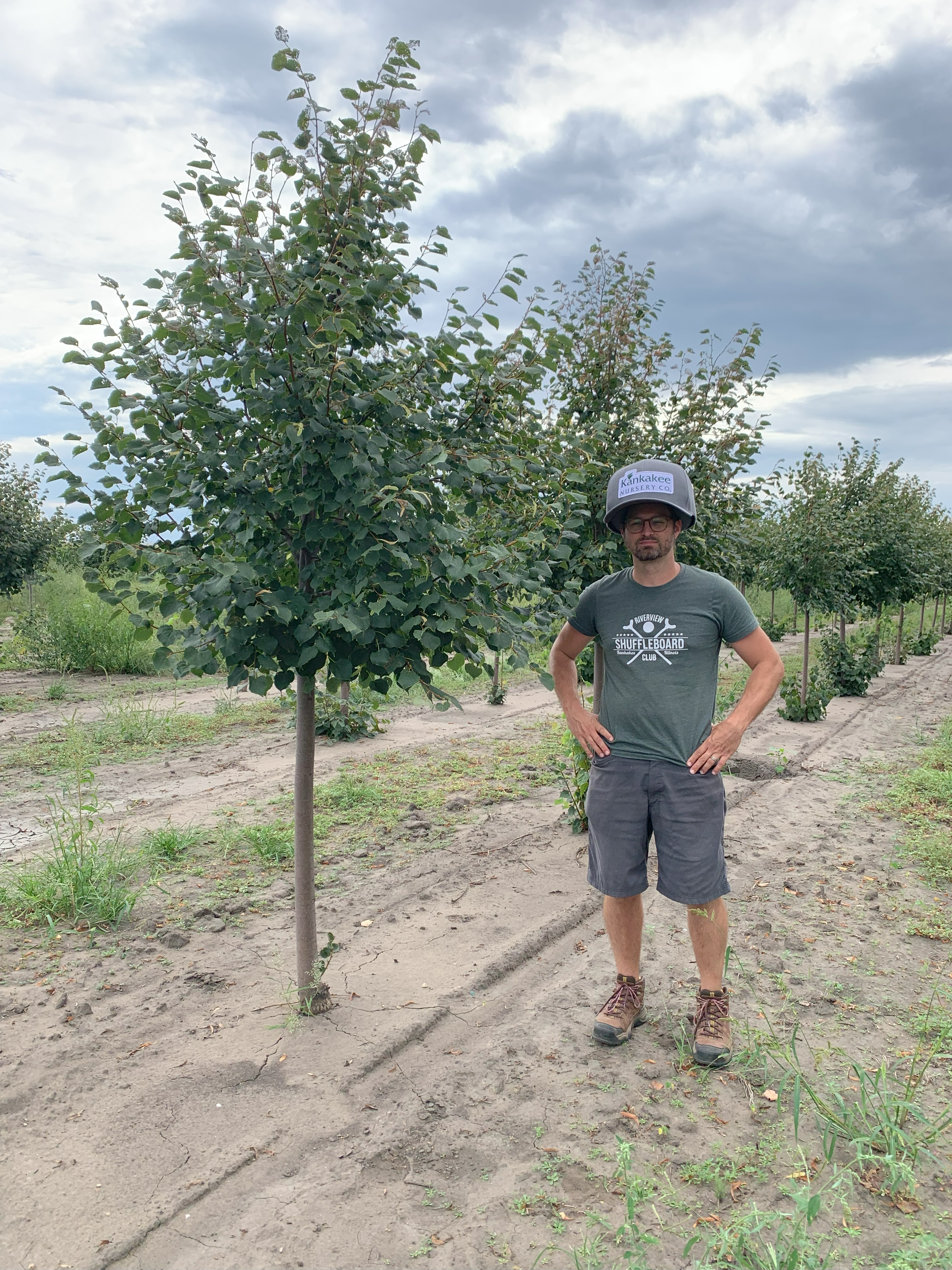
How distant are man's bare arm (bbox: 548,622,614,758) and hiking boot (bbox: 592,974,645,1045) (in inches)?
39.9

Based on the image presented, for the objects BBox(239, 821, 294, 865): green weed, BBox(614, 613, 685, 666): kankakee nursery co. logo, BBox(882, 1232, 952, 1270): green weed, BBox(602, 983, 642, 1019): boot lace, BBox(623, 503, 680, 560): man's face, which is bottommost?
BBox(882, 1232, 952, 1270): green weed

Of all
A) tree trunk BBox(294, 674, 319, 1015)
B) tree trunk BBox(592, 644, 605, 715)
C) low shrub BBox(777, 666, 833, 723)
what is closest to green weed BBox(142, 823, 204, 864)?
tree trunk BBox(294, 674, 319, 1015)

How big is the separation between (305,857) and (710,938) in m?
1.73

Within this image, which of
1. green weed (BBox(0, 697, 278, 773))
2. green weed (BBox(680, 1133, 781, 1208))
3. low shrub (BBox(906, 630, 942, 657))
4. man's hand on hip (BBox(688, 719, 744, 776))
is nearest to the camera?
green weed (BBox(680, 1133, 781, 1208))

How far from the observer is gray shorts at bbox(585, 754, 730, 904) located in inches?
131

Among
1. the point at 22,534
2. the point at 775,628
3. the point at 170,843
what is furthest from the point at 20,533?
the point at 775,628

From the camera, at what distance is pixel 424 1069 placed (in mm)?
3496

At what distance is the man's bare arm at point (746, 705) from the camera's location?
3197 millimetres

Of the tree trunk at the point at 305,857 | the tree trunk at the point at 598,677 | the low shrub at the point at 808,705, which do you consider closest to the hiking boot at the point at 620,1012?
the tree trunk at the point at 305,857

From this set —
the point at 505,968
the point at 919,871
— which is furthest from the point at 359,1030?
the point at 919,871

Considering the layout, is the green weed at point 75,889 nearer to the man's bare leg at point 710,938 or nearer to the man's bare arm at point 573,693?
the man's bare arm at point 573,693

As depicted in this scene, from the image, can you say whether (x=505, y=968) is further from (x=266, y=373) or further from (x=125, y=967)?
(x=266, y=373)

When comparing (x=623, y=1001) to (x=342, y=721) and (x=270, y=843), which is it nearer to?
(x=270, y=843)

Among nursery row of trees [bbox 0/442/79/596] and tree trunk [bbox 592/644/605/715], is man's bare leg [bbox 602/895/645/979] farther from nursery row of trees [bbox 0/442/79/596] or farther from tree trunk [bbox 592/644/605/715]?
nursery row of trees [bbox 0/442/79/596]
